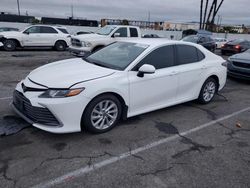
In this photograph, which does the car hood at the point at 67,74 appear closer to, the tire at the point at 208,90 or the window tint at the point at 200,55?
the window tint at the point at 200,55

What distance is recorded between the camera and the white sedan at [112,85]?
3670mm

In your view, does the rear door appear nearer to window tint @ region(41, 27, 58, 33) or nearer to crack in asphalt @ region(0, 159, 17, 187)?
crack in asphalt @ region(0, 159, 17, 187)

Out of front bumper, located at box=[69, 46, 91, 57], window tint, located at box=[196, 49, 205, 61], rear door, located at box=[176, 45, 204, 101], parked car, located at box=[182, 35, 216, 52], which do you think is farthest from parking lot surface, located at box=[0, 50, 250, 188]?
parked car, located at box=[182, 35, 216, 52]

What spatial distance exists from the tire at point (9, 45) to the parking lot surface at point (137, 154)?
10.9m

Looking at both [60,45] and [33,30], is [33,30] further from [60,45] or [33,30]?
[60,45]

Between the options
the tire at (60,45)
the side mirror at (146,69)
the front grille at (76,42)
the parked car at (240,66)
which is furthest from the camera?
the tire at (60,45)

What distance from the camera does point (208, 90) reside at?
597cm

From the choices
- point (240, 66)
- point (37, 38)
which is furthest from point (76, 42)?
point (240, 66)

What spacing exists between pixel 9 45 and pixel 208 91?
12690mm

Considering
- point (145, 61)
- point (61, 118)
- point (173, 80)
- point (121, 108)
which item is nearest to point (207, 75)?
point (173, 80)

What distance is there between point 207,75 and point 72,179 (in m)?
4.02

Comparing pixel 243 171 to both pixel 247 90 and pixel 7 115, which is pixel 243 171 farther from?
pixel 247 90

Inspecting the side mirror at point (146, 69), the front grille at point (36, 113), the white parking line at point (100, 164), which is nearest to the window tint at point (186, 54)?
the side mirror at point (146, 69)

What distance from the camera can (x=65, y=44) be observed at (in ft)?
55.0
